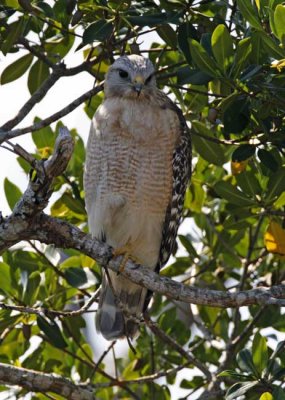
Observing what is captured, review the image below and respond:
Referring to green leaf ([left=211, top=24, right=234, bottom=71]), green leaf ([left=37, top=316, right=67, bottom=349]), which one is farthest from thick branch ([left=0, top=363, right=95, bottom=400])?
green leaf ([left=211, top=24, right=234, bottom=71])

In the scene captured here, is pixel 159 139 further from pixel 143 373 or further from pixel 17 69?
pixel 143 373

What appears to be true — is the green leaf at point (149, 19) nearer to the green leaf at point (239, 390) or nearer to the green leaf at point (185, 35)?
the green leaf at point (185, 35)

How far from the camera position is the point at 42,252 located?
5.88 m

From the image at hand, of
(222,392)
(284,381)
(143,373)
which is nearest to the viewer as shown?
(284,381)

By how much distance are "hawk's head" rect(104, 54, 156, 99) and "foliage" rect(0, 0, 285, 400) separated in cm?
8

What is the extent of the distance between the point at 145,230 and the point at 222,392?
4.00ft

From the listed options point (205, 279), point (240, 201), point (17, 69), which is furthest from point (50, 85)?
point (205, 279)

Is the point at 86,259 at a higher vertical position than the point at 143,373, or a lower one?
higher

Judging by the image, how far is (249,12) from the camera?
181 inches

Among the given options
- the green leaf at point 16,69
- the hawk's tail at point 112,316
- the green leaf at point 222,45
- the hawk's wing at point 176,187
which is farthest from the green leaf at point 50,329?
the green leaf at point 222,45

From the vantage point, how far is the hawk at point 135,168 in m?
5.85

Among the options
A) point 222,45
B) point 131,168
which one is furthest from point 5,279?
point 222,45

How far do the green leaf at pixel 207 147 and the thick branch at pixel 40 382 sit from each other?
1627 mm

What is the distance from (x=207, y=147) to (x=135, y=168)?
0.49m
